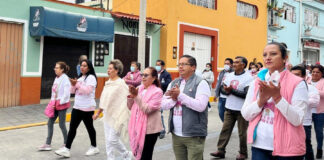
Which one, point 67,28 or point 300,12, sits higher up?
point 300,12

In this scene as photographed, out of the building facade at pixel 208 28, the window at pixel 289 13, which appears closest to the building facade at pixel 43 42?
the building facade at pixel 208 28

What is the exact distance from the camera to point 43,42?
11.7 metres

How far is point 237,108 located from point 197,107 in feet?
7.82

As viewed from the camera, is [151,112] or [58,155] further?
[58,155]

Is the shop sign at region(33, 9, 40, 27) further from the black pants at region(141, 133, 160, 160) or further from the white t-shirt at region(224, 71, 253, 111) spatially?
the black pants at region(141, 133, 160, 160)

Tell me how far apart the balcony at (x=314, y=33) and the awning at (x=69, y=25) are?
1806cm

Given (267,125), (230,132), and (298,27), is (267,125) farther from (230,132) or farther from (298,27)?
(298,27)

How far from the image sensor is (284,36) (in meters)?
23.7

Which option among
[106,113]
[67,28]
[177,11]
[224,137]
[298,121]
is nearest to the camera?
[298,121]

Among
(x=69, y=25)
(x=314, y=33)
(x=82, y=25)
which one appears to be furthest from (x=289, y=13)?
(x=69, y=25)

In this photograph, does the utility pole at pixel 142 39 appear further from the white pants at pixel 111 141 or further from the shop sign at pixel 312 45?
the shop sign at pixel 312 45

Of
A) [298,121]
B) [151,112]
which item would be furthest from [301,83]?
[151,112]

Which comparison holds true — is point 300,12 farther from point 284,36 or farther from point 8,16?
point 8,16

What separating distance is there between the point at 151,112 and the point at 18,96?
836cm
